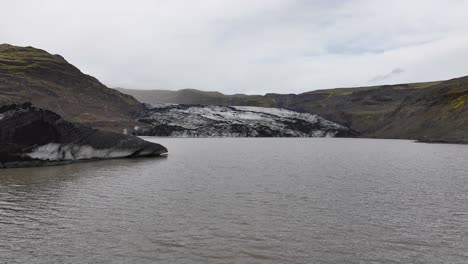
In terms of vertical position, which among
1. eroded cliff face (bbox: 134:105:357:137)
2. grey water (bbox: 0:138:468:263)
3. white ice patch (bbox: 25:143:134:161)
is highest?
eroded cliff face (bbox: 134:105:357:137)

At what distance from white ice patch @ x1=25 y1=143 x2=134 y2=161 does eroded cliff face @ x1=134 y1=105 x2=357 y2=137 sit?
9940 centimetres

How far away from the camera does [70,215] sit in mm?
16625

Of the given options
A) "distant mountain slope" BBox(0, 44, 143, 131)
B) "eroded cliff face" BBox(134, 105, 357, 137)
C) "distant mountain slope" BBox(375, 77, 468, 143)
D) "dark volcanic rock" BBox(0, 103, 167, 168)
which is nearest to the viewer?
"dark volcanic rock" BBox(0, 103, 167, 168)

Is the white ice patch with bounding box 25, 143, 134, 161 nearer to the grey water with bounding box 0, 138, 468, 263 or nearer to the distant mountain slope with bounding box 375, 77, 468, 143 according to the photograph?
the grey water with bounding box 0, 138, 468, 263

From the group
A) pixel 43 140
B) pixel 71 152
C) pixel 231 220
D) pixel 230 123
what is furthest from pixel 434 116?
pixel 231 220

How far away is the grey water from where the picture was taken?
12.0 meters

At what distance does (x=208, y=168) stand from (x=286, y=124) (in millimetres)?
135959

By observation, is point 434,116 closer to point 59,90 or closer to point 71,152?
point 71,152

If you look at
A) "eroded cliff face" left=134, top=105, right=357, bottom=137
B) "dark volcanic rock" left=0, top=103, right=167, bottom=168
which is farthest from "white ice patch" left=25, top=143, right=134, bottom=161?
"eroded cliff face" left=134, top=105, right=357, bottom=137

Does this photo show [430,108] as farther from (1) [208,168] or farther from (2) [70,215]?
(2) [70,215]

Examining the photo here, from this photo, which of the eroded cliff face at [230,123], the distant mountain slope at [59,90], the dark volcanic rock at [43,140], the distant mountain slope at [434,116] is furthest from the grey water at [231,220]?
the eroded cliff face at [230,123]

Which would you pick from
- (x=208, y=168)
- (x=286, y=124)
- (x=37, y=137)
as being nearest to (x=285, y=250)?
(x=208, y=168)

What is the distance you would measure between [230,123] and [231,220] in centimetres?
14592

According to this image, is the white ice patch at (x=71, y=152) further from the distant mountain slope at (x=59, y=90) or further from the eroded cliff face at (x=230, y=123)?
the eroded cliff face at (x=230, y=123)
